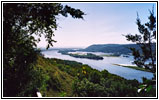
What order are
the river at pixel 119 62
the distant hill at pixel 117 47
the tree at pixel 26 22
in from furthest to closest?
1. the river at pixel 119 62
2. the distant hill at pixel 117 47
3. the tree at pixel 26 22

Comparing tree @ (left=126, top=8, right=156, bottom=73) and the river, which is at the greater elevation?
tree @ (left=126, top=8, right=156, bottom=73)

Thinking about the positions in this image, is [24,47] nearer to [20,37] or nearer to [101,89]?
[20,37]

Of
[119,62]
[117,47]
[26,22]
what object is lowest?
[119,62]

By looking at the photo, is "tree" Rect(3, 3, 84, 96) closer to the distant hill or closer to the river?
the river

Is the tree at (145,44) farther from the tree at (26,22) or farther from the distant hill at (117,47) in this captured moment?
the tree at (26,22)

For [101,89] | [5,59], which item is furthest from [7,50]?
[101,89]

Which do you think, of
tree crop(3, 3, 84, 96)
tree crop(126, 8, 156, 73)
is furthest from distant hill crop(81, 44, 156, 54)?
tree crop(3, 3, 84, 96)

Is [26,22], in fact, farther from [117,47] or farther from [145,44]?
[117,47]

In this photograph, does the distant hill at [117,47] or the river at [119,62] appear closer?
the distant hill at [117,47]

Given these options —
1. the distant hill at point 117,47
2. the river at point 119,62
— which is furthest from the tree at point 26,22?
the distant hill at point 117,47

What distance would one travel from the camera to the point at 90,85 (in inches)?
750

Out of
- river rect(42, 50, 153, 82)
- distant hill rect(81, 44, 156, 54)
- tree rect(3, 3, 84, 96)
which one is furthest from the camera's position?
river rect(42, 50, 153, 82)

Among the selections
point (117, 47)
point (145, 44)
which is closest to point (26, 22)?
point (145, 44)

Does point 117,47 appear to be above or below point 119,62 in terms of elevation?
above
